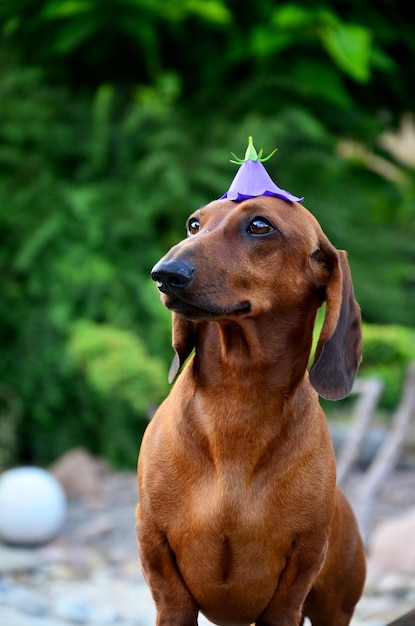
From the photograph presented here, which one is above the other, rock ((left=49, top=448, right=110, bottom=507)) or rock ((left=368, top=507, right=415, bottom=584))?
rock ((left=49, top=448, right=110, bottom=507))

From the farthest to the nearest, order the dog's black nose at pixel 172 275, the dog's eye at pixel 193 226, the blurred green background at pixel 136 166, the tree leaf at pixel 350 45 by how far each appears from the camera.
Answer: the blurred green background at pixel 136 166 → the tree leaf at pixel 350 45 → the dog's eye at pixel 193 226 → the dog's black nose at pixel 172 275

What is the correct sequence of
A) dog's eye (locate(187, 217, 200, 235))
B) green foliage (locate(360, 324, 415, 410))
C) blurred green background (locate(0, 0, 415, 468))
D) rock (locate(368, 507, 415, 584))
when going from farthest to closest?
blurred green background (locate(0, 0, 415, 468)) → green foliage (locate(360, 324, 415, 410)) → rock (locate(368, 507, 415, 584)) → dog's eye (locate(187, 217, 200, 235))

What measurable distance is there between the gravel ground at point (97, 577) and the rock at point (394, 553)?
0.11 meters

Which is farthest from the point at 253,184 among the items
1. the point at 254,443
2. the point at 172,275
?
the point at 254,443

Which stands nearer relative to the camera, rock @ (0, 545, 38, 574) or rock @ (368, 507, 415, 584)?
rock @ (368, 507, 415, 584)

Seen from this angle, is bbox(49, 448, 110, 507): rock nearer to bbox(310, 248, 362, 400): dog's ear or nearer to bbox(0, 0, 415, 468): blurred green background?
bbox(0, 0, 415, 468): blurred green background

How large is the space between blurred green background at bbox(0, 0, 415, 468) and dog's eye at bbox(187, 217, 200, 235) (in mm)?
3974

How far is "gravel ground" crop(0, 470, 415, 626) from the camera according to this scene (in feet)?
15.3

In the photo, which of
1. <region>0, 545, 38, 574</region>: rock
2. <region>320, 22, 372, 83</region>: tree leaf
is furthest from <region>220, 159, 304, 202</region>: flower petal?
<region>320, 22, 372, 83</region>: tree leaf

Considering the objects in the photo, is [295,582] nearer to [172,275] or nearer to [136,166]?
[172,275]

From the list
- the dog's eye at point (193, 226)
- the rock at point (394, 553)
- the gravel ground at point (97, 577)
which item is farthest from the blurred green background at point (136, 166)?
the dog's eye at point (193, 226)

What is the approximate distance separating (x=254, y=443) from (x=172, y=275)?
483 mm

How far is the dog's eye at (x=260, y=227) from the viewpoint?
2.23 m

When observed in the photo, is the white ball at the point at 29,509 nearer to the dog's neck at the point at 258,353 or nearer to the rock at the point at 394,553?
the rock at the point at 394,553
